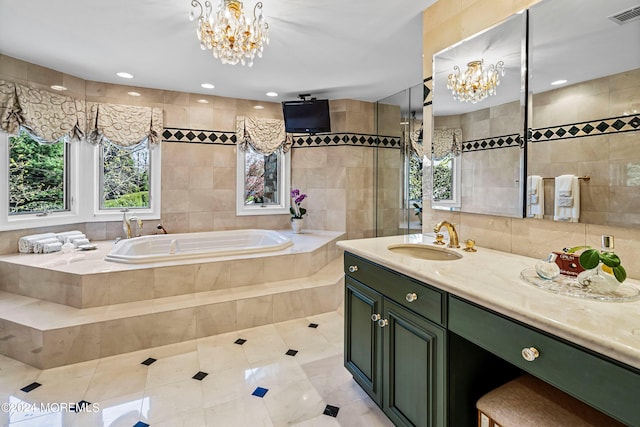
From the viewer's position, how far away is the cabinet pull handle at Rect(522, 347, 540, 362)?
0.90m

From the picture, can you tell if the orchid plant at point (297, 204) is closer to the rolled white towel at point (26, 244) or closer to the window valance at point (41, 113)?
the window valance at point (41, 113)

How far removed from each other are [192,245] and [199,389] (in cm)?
234

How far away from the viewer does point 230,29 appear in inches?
80.5

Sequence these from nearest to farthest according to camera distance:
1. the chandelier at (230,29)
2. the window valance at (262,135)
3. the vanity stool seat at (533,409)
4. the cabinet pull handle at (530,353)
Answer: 1. the cabinet pull handle at (530,353)
2. the vanity stool seat at (533,409)
3. the chandelier at (230,29)
4. the window valance at (262,135)

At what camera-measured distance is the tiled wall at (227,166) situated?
4105 millimetres

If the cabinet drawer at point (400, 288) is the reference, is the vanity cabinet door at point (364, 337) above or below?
below

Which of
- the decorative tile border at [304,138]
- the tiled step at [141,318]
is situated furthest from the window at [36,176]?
the decorative tile border at [304,138]

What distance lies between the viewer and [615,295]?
1.01m

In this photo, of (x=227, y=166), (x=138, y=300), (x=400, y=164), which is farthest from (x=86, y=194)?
(x=400, y=164)

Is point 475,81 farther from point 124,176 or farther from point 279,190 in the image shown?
point 124,176

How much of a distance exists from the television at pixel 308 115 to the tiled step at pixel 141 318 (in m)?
2.15

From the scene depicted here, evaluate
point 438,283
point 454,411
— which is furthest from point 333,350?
point 438,283

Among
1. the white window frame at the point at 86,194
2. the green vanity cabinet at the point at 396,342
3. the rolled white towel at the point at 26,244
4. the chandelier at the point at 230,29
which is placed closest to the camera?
the green vanity cabinet at the point at 396,342

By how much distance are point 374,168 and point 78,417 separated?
4.06m
